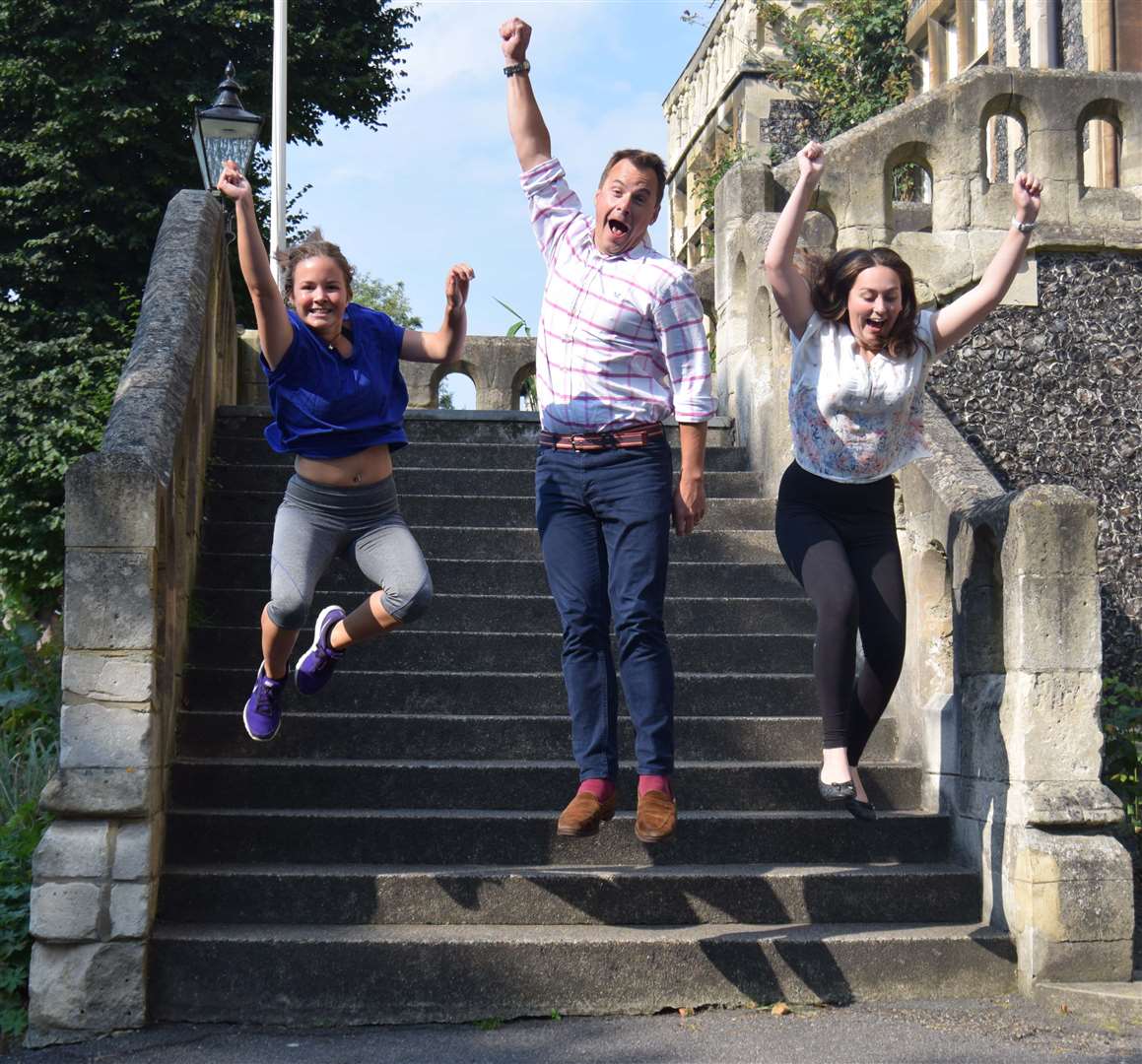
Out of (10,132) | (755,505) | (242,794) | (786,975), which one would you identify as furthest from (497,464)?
(10,132)

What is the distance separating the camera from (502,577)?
695 cm

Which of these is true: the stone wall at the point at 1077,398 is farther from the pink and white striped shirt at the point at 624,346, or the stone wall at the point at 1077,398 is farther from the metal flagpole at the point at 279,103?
the metal flagpole at the point at 279,103

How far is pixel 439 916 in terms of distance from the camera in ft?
16.0

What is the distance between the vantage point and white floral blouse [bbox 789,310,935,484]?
499cm

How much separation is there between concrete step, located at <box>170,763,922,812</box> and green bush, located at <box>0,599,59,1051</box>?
55 centimetres

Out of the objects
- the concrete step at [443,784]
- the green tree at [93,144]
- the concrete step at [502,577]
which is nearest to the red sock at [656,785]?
the concrete step at [443,784]

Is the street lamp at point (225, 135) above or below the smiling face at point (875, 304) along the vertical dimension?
above

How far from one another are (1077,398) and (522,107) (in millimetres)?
4999

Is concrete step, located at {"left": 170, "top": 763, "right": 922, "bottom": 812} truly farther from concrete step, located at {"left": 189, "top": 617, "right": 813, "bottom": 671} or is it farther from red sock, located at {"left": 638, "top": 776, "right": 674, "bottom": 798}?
red sock, located at {"left": 638, "top": 776, "right": 674, "bottom": 798}

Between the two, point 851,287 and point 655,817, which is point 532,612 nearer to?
point 851,287

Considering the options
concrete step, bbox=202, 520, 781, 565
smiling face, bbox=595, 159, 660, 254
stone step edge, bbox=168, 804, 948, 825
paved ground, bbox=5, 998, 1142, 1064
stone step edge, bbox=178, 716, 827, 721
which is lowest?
paved ground, bbox=5, 998, 1142, 1064

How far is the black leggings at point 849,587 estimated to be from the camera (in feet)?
16.0

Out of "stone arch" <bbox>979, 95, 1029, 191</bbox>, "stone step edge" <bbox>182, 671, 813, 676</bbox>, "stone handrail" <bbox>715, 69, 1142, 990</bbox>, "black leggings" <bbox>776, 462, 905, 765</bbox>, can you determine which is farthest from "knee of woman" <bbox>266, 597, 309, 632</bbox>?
"stone arch" <bbox>979, 95, 1029, 191</bbox>

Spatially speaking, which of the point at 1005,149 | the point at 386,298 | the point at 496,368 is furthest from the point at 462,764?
the point at 386,298
